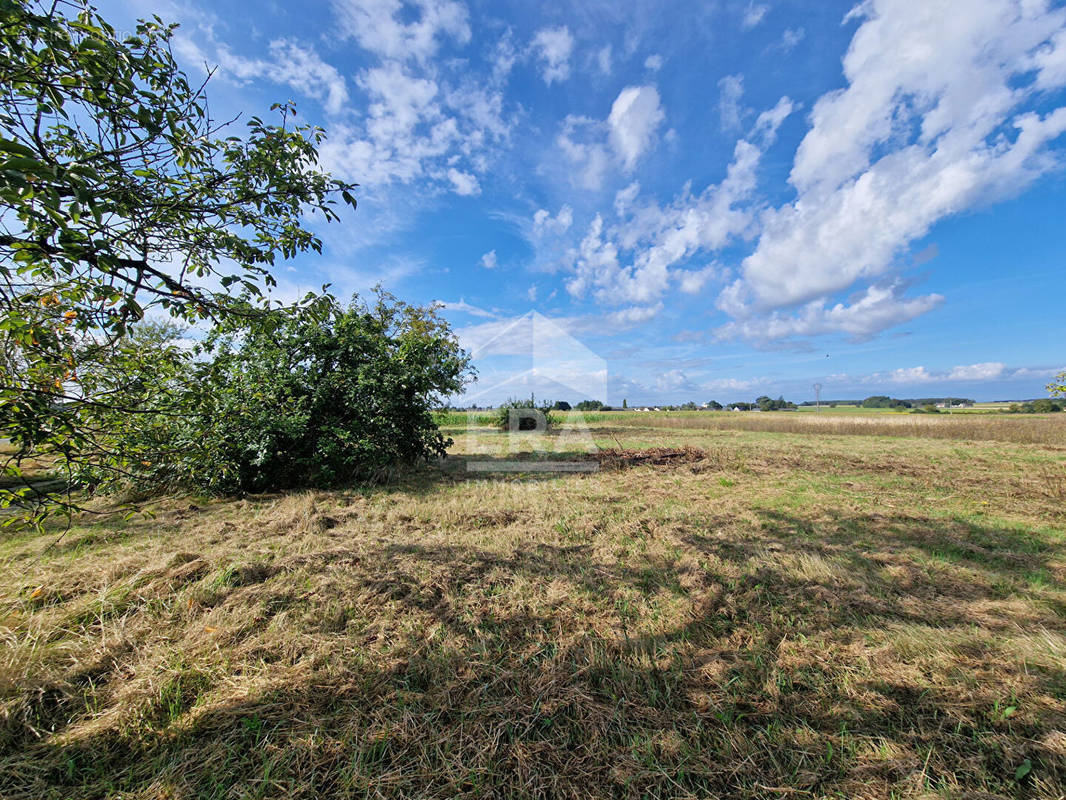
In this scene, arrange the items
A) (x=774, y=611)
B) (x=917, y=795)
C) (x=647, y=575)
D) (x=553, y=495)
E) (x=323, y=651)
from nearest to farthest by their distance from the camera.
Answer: (x=917, y=795) → (x=323, y=651) → (x=774, y=611) → (x=647, y=575) → (x=553, y=495)

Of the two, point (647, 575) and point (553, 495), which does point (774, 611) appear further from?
point (553, 495)

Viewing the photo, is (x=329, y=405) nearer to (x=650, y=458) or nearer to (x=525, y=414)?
(x=650, y=458)

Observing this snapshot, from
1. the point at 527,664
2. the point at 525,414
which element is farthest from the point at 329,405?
the point at 525,414

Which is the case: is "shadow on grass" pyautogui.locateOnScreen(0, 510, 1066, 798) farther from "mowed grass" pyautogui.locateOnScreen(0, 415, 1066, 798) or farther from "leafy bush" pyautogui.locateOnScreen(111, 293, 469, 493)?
"leafy bush" pyautogui.locateOnScreen(111, 293, 469, 493)

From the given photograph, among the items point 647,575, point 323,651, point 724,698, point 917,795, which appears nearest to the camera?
point 917,795

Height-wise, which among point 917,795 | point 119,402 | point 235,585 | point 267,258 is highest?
point 267,258

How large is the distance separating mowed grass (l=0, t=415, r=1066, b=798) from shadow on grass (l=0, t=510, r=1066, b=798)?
0.01m

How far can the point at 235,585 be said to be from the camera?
3.15m

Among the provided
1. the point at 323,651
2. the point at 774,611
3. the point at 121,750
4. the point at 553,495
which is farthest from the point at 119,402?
the point at 553,495

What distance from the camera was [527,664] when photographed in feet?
7.75

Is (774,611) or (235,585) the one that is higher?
(235,585)

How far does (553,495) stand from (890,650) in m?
4.92

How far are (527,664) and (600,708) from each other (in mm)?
536

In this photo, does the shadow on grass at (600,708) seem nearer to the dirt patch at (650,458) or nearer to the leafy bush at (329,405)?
the leafy bush at (329,405)
